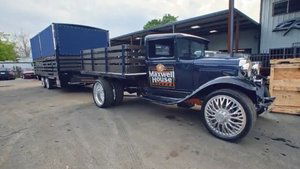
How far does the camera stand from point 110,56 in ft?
17.1

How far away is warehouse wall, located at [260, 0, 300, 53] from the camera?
10.4 metres

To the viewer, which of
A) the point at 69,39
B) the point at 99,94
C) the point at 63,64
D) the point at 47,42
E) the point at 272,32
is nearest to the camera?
the point at 99,94

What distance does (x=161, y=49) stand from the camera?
450 cm

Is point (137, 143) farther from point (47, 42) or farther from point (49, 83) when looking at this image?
point (49, 83)

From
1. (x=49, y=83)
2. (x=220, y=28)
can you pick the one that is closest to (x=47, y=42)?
(x=49, y=83)

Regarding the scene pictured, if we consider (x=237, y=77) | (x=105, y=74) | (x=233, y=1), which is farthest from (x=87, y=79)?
Result: (x=233, y=1)

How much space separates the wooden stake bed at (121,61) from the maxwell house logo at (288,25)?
982 centimetres

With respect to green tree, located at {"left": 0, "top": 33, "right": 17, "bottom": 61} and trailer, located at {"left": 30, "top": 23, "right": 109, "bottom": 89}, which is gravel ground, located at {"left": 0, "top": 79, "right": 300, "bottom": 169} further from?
green tree, located at {"left": 0, "top": 33, "right": 17, "bottom": 61}

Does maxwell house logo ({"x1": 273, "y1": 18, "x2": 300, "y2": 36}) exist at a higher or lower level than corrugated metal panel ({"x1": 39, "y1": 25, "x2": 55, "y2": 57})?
higher

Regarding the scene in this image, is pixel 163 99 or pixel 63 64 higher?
pixel 63 64

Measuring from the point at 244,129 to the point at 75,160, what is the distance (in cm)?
263

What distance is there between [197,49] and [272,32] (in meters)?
9.42

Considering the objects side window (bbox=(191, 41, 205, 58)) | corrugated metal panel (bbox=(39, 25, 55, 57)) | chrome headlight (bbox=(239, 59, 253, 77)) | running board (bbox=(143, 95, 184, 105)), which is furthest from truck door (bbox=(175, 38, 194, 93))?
corrugated metal panel (bbox=(39, 25, 55, 57))

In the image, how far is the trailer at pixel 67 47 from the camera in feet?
26.8
